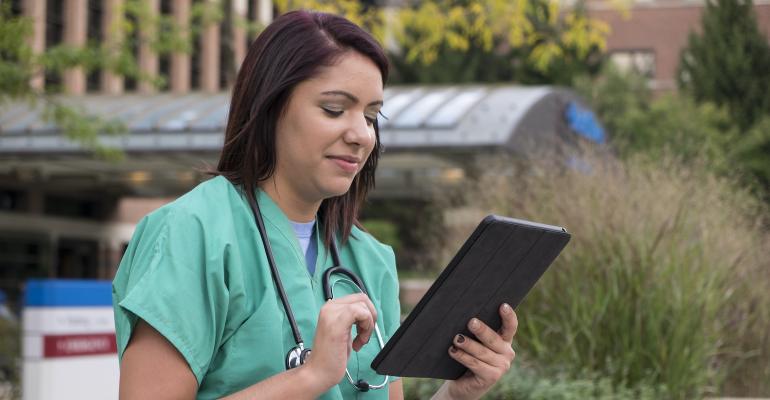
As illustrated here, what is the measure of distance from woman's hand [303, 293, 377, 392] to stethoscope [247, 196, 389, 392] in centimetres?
7

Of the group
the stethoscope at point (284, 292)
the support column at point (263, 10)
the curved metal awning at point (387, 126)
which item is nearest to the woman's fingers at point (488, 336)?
the stethoscope at point (284, 292)

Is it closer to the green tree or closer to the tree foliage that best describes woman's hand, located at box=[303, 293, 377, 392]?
the tree foliage

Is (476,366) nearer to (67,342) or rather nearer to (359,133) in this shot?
(359,133)

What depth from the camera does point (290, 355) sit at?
1947mm

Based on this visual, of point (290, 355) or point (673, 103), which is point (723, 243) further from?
point (673, 103)

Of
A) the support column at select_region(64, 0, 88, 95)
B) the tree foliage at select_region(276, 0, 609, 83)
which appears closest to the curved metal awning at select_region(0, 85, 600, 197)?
the tree foliage at select_region(276, 0, 609, 83)

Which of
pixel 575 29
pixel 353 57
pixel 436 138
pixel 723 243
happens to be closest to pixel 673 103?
pixel 436 138

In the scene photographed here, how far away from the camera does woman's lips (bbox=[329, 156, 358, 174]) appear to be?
203cm

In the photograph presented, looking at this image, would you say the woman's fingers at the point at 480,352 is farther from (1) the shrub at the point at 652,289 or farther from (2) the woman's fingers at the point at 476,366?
Result: (1) the shrub at the point at 652,289

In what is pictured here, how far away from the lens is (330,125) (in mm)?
2000

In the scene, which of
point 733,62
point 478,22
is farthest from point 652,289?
point 733,62

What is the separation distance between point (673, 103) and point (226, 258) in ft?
94.4

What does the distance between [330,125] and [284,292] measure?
0.92ft

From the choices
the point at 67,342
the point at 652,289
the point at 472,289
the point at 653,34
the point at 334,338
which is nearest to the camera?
the point at 334,338
